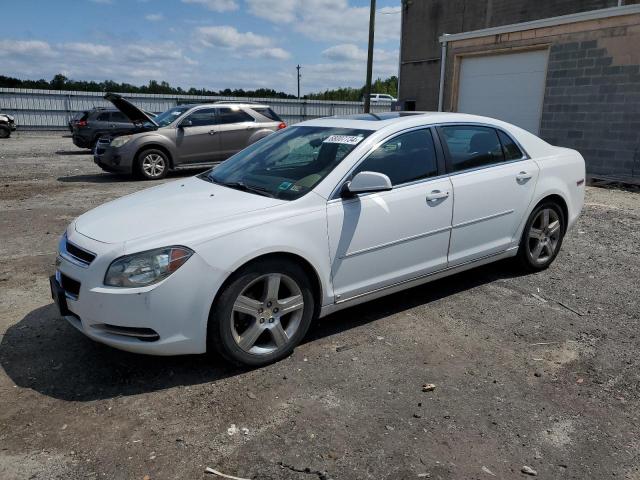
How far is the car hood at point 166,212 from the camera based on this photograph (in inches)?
127

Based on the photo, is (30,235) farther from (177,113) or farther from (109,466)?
(177,113)

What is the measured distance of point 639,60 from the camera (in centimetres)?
1099

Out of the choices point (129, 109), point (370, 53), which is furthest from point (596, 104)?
point (370, 53)

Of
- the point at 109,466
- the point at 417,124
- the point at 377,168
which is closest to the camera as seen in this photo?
the point at 109,466

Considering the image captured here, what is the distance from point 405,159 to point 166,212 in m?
1.84

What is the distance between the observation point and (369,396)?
3.12m

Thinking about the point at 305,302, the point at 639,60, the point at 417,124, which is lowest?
the point at 305,302

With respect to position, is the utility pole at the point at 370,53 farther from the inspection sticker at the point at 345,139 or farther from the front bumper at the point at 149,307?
the front bumper at the point at 149,307

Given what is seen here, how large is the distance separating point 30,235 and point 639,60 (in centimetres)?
1180

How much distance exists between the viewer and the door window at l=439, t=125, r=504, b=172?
14.3ft

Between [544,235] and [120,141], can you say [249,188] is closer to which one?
[544,235]

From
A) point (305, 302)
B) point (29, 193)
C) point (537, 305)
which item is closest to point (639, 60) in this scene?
point (537, 305)

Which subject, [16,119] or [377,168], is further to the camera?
[16,119]

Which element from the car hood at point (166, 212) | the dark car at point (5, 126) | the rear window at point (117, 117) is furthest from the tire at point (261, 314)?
the dark car at point (5, 126)
